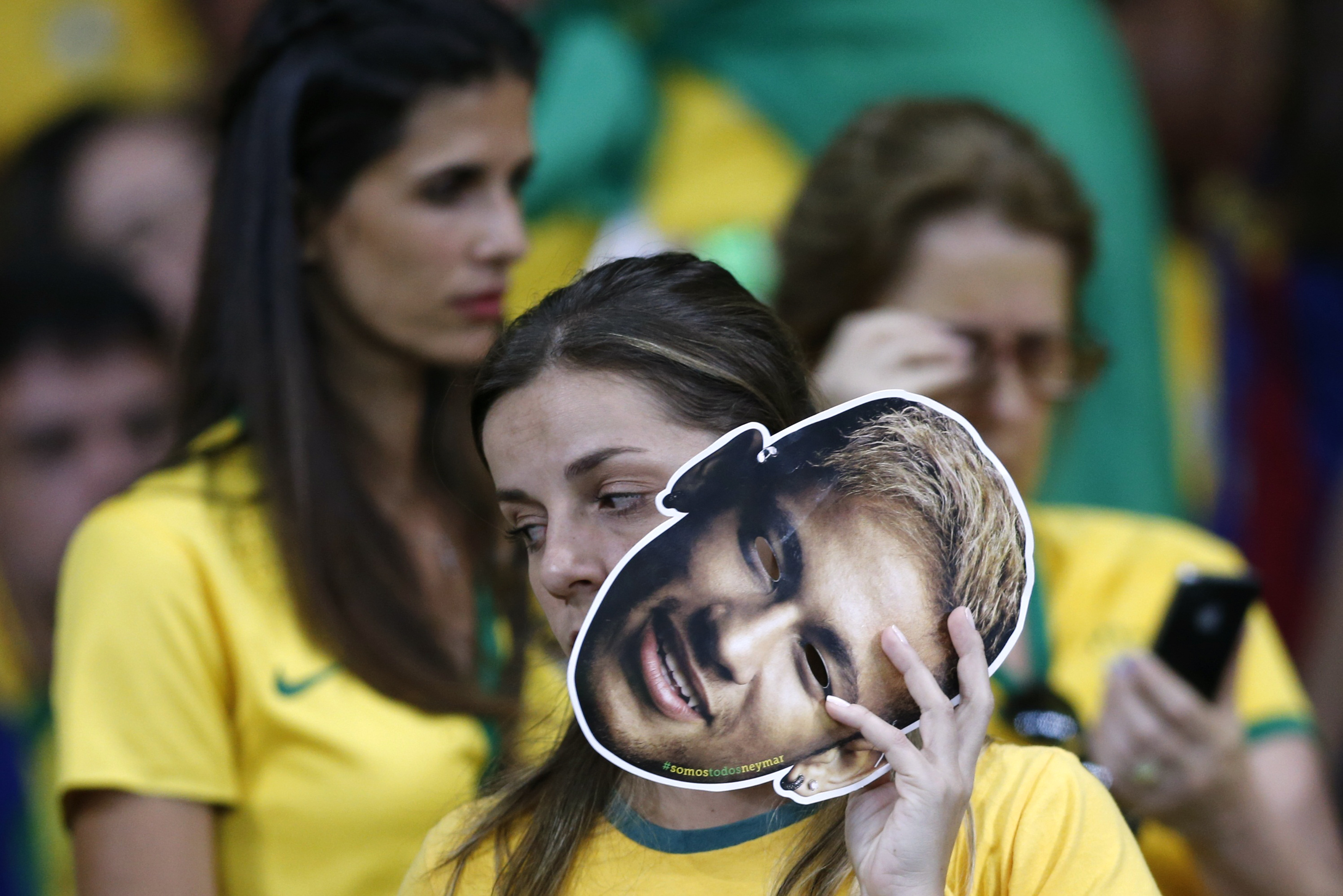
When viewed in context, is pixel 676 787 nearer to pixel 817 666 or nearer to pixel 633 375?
pixel 817 666

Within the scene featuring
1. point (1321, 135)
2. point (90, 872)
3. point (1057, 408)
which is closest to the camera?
point (90, 872)

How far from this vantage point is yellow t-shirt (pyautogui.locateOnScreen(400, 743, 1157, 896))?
1176 mm

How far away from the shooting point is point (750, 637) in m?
1.16

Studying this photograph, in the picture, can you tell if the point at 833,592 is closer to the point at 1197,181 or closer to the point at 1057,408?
the point at 1057,408

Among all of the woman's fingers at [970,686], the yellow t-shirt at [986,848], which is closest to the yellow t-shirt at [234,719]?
Result: the yellow t-shirt at [986,848]

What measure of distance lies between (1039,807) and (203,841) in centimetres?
96

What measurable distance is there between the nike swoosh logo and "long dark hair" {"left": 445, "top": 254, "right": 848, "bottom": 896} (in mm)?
403

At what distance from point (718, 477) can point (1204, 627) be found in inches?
35.5

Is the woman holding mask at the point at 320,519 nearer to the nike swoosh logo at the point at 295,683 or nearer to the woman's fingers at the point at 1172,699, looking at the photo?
the nike swoosh logo at the point at 295,683

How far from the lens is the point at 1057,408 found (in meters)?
2.86

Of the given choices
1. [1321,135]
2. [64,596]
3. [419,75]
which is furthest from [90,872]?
[1321,135]

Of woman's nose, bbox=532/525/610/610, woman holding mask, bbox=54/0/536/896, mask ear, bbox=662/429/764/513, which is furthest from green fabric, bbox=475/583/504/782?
mask ear, bbox=662/429/764/513

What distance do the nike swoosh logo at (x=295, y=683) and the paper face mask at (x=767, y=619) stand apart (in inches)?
26.8

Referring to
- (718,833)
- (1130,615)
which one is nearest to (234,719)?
(718,833)
